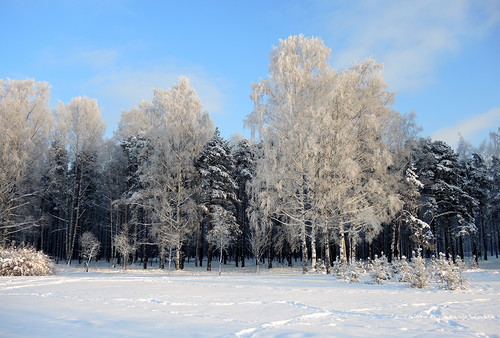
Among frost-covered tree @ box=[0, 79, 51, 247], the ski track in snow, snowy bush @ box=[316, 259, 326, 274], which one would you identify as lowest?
snowy bush @ box=[316, 259, 326, 274]

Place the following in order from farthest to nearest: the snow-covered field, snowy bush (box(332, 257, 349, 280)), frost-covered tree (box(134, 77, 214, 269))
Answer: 1. frost-covered tree (box(134, 77, 214, 269))
2. snowy bush (box(332, 257, 349, 280))
3. the snow-covered field

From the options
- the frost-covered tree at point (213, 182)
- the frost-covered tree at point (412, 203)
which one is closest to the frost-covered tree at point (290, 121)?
the frost-covered tree at point (213, 182)

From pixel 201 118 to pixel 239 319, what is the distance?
24948 mm

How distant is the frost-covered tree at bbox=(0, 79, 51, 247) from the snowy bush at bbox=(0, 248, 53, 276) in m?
6.28

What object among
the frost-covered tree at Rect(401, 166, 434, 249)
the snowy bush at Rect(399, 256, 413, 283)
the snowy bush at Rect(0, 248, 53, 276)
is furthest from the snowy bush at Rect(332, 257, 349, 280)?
the snowy bush at Rect(0, 248, 53, 276)

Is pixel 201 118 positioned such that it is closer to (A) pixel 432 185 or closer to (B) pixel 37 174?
(B) pixel 37 174

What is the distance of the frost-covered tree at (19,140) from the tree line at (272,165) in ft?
0.31

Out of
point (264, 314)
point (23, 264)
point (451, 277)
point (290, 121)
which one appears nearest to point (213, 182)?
point (290, 121)

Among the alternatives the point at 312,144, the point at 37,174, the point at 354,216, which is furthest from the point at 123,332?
the point at 37,174

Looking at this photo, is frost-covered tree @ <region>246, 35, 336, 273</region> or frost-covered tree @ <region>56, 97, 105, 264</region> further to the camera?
frost-covered tree @ <region>56, 97, 105, 264</region>

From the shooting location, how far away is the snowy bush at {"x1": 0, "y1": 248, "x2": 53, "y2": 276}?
18891 mm

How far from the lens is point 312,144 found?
18.7 meters

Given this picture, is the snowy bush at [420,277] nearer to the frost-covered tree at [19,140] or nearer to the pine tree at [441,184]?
the pine tree at [441,184]

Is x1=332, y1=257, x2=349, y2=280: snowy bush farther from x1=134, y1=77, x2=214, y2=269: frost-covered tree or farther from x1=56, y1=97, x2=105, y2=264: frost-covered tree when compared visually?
x1=56, y1=97, x2=105, y2=264: frost-covered tree
